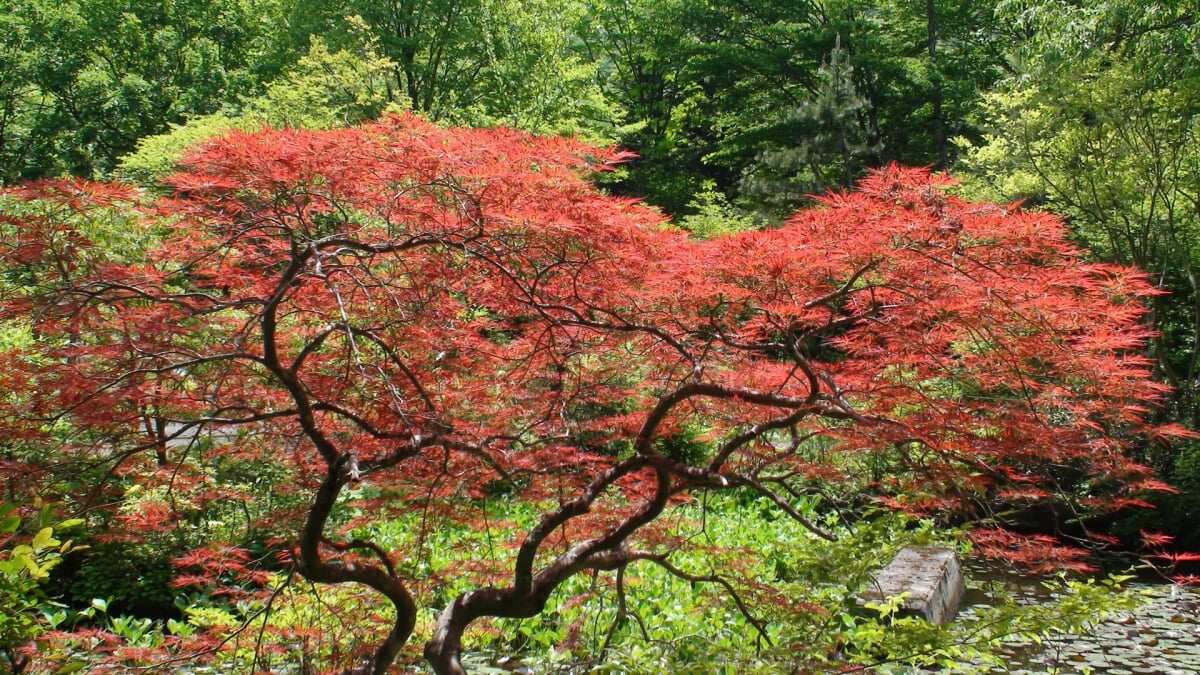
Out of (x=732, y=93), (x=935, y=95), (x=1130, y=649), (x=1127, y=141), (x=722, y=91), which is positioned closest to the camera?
(x=1130, y=649)

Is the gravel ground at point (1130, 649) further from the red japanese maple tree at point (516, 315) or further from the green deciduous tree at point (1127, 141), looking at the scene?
the green deciduous tree at point (1127, 141)

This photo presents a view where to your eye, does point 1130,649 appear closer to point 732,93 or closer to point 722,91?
point 732,93

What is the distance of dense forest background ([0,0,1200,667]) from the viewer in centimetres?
871

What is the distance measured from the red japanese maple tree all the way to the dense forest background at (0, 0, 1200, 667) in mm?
5920

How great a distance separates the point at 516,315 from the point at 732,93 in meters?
16.8

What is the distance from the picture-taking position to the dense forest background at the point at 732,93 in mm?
8711

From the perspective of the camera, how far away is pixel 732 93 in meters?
18.7

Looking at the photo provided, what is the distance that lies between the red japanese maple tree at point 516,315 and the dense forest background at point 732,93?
19.4 ft

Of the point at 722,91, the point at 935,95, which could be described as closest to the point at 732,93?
the point at 722,91

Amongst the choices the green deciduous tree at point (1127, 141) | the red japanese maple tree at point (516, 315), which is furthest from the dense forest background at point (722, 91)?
the red japanese maple tree at point (516, 315)

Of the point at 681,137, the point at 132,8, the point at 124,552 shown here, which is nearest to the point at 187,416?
the point at 124,552

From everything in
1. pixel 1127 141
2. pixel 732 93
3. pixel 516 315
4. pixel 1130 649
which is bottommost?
pixel 1130 649

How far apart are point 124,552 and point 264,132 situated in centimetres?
414

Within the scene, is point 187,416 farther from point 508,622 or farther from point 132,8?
point 132,8
